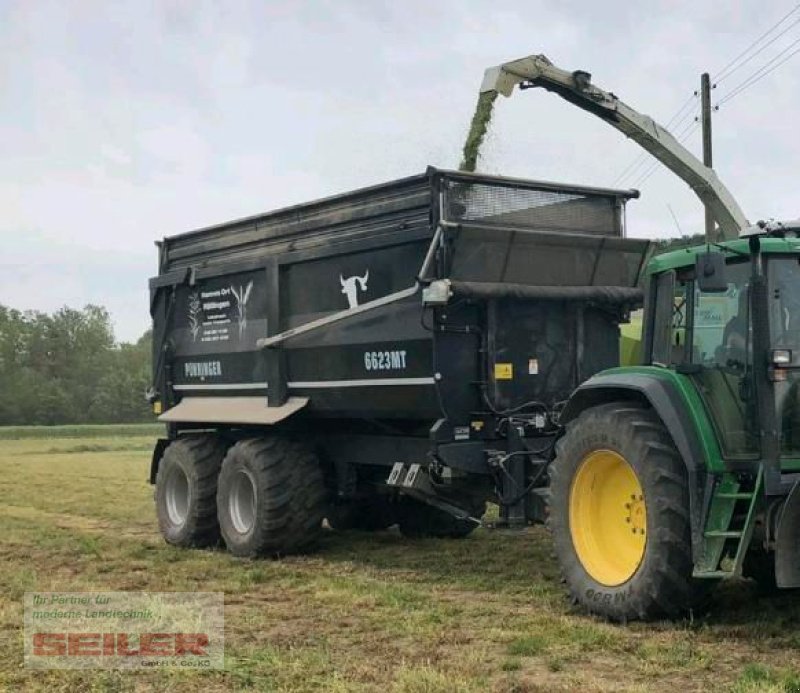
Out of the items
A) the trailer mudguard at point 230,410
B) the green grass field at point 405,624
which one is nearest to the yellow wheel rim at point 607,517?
the green grass field at point 405,624

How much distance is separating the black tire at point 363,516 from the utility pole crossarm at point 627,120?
432cm

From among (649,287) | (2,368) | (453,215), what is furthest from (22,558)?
(2,368)

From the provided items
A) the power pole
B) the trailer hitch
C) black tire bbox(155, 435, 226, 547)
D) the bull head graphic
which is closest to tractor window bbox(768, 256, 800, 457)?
the trailer hitch

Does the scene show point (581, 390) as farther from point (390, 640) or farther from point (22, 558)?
point (22, 558)

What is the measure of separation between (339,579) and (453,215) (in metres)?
2.85

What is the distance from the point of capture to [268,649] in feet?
17.8

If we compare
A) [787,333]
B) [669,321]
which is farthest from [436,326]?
[787,333]

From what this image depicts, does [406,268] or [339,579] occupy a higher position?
[406,268]

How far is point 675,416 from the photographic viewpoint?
5746mm

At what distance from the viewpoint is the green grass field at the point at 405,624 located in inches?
189

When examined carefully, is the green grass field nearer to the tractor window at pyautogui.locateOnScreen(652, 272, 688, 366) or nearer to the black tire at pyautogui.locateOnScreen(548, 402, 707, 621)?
the black tire at pyautogui.locateOnScreen(548, 402, 707, 621)

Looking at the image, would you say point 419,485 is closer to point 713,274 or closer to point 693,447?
point 693,447

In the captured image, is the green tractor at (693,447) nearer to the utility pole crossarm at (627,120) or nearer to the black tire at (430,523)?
the black tire at (430,523)

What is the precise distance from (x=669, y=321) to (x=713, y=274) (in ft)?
2.56
